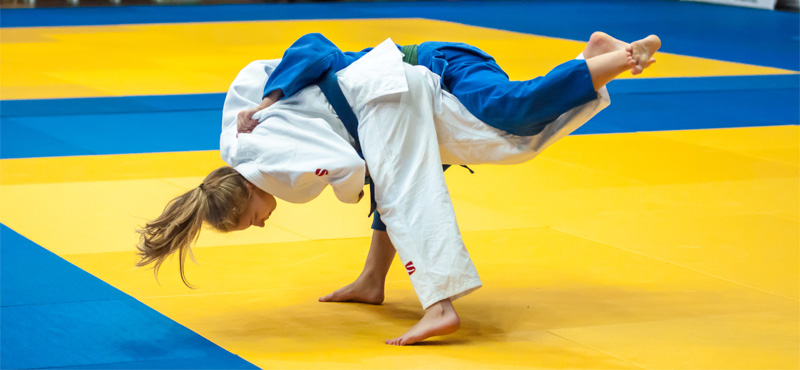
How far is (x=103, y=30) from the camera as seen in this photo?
14094 mm

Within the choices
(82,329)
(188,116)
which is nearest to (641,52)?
(82,329)

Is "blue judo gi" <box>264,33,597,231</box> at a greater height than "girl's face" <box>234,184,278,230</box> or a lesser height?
greater

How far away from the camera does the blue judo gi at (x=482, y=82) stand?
135 inches

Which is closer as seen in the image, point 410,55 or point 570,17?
point 410,55

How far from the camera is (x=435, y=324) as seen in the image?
3586 millimetres

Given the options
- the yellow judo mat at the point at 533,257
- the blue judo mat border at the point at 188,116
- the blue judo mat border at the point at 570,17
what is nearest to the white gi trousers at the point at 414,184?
the yellow judo mat at the point at 533,257

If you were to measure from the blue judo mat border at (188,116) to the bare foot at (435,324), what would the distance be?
3.77 m

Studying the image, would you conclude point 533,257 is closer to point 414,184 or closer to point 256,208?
point 414,184

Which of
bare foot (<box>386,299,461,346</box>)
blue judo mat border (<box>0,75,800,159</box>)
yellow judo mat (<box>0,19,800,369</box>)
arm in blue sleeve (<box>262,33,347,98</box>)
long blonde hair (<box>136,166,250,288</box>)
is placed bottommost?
blue judo mat border (<box>0,75,800,159</box>)

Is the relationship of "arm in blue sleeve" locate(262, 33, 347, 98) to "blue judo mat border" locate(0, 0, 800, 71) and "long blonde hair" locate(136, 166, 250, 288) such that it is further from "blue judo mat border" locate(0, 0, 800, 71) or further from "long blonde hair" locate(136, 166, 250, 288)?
"blue judo mat border" locate(0, 0, 800, 71)

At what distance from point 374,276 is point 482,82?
93cm

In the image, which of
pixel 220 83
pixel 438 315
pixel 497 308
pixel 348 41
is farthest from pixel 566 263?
pixel 348 41

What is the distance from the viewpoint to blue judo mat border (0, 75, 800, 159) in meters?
7.21

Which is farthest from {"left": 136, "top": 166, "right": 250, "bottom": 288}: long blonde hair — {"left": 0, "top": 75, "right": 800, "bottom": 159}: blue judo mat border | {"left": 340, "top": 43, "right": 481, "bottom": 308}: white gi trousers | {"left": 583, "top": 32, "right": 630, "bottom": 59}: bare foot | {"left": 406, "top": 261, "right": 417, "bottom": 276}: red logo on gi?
{"left": 0, "top": 75, "right": 800, "bottom": 159}: blue judo mat border
